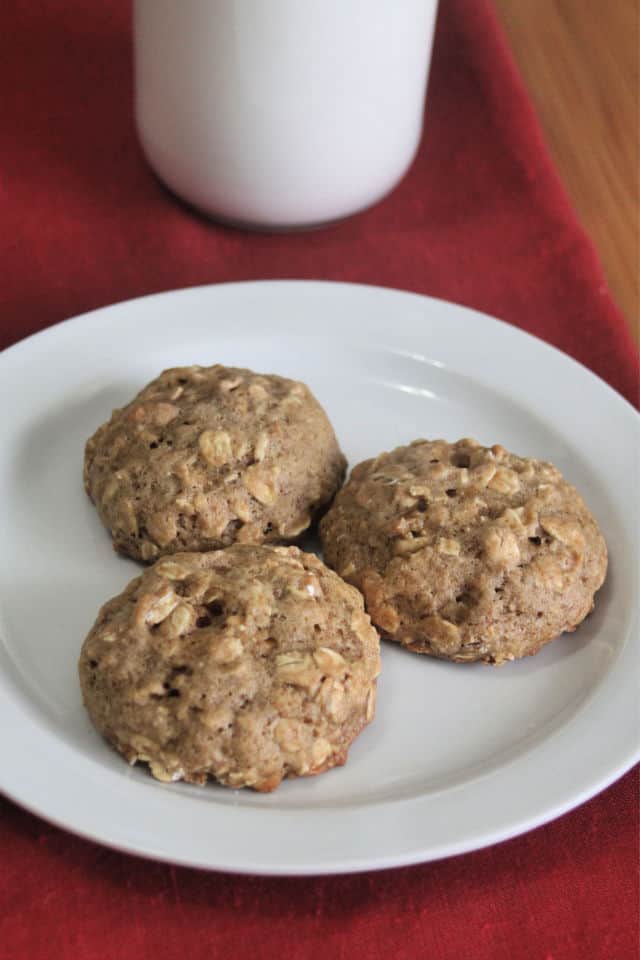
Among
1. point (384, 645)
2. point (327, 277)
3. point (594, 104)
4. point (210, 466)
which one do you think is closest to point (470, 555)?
point (384, 645)

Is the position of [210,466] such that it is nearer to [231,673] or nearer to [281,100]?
[231,673]

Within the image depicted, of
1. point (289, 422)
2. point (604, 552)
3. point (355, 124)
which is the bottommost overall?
point (604, 552)

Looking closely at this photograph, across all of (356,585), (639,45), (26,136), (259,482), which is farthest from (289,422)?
(639,45)

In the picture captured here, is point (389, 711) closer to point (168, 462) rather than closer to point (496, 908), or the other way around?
point (496, 908)

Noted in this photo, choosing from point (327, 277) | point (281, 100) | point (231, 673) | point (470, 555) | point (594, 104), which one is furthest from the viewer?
point (594, 104)

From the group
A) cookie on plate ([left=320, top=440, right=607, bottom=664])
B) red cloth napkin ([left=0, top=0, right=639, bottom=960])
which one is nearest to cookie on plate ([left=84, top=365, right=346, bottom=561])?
cookie on plate ([left=320, top=440, right=607, bottom=664])

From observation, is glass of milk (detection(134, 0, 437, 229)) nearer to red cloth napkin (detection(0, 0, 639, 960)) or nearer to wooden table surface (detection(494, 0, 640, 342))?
red cloth napkin (detection(0, 0, 639, 960))
